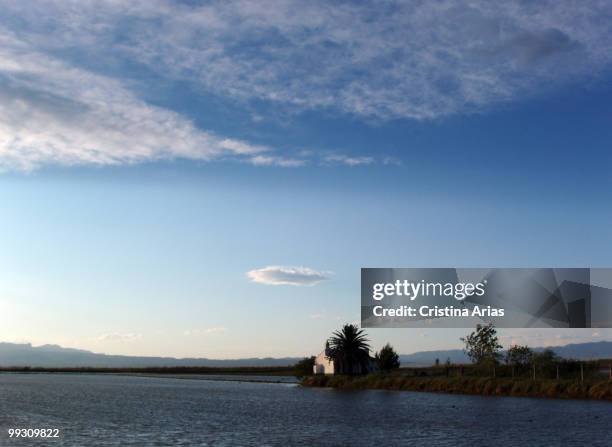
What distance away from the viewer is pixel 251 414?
6412 centimetres

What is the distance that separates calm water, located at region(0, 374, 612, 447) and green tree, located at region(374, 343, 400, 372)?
61.1 meters

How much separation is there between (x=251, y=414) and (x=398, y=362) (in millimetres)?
83161

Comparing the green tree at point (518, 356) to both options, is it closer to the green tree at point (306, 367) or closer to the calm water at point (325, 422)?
the calm water at point (325, 422)

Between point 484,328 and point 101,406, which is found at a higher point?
point 484,328

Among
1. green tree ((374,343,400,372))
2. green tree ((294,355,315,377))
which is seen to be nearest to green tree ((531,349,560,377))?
green tree ((374,343,400,372))

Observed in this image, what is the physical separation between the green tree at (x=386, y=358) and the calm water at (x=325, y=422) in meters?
61.1

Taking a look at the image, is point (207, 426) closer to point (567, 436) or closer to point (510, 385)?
point (567, 436)

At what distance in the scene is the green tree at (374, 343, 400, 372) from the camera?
14025cm

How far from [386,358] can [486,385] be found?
53.8 m

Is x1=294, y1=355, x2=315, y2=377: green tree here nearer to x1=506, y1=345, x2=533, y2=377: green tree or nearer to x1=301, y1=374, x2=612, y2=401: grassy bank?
x1=301, y1=374, x2=612, y2=401: grassy bank

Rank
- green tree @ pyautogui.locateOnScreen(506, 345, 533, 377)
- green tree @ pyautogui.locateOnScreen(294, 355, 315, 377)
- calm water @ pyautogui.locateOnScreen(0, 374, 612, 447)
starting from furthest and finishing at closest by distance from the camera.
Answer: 1. green tree @ pyautogui.locateOnScreen(294, 355, 315, 377)
2. green tree @ pyautogui.locateOnScreen(506, 345, 533, 377)
3. calm water @ pyautogui.locateOnScreen(0, 374, 612, 447)

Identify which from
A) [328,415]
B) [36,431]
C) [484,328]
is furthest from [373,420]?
[484,328]

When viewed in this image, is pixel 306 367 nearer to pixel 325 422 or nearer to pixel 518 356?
pixel 518 356

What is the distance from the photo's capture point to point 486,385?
87.6m
